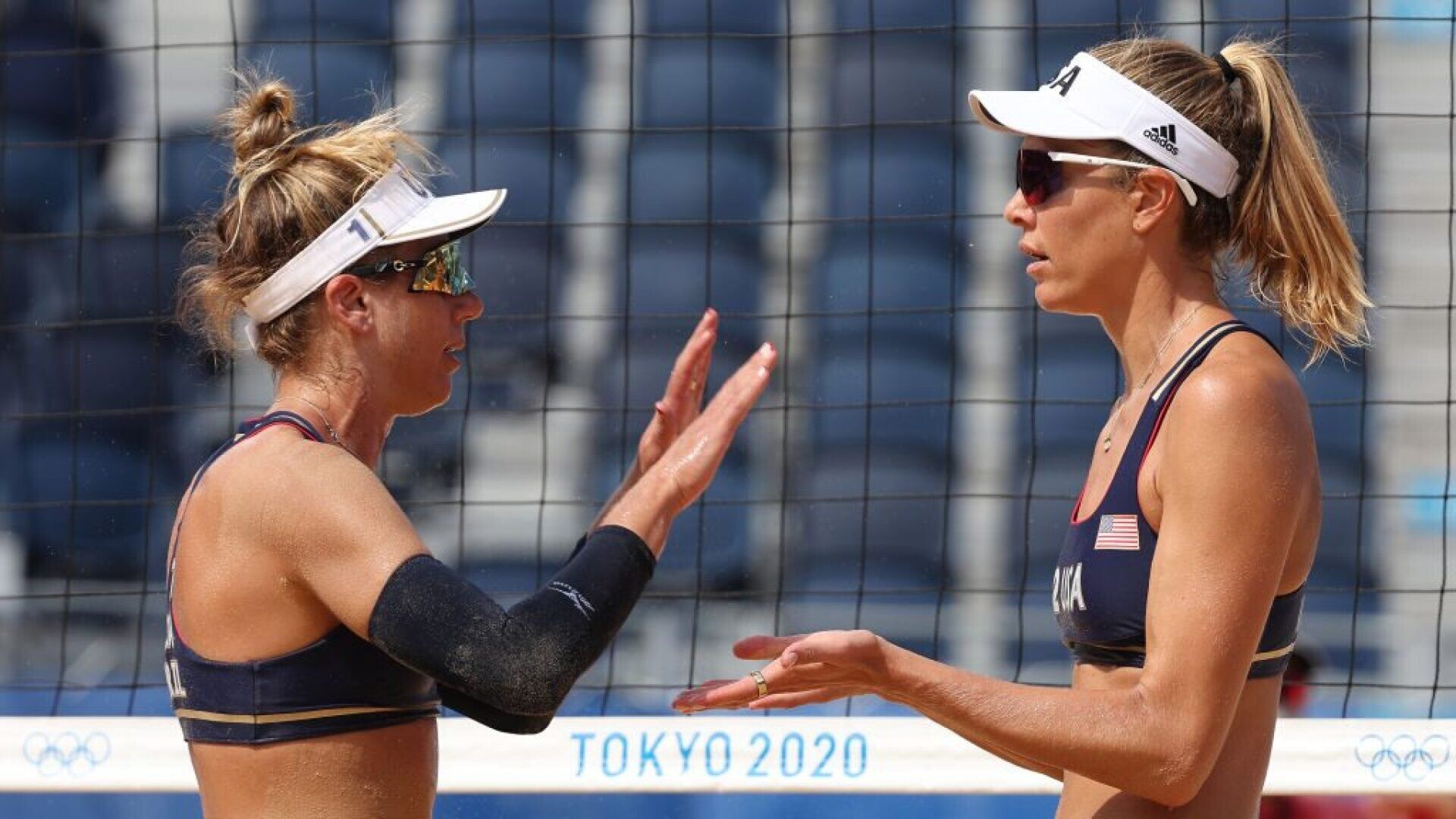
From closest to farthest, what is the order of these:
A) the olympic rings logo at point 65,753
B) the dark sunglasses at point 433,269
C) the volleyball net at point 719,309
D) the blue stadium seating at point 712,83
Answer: the dark sunglasses at point 433,269, the olympic rings logo at point 65,753, the volleyball net at point 719,309, the blue stadium seating at point 712,83

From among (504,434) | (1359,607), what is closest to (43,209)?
(504,434)

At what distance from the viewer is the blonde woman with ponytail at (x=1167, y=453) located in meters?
1.68

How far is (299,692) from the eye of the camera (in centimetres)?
192

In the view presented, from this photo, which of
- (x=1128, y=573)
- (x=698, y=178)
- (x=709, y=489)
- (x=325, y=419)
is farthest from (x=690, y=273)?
(x=1128, y=573)

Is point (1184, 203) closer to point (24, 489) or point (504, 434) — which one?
point (504, 434)

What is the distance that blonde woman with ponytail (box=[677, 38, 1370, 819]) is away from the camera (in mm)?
1676

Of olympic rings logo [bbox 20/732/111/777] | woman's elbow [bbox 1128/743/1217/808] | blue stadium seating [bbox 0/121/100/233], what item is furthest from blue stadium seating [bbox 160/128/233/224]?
woman's elbow [bbox 1128/743/1217/808]

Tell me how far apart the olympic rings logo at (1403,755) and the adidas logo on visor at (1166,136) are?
203cm

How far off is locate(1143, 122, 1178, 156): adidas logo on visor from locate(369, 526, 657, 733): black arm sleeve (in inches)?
30.0

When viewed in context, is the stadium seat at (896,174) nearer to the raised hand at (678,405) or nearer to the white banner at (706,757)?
the white banner at (706,757)

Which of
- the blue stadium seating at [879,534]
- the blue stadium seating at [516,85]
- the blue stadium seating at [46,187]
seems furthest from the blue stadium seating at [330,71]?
the blue stadium seating at [879,534]

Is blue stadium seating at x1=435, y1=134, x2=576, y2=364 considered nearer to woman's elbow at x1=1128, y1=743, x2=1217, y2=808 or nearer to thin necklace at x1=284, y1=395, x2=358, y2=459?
thin necklace at x1=284, y1=395, x2=358, y2=459

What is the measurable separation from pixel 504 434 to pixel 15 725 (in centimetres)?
156

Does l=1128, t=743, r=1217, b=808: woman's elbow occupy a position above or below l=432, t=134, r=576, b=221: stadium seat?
below
